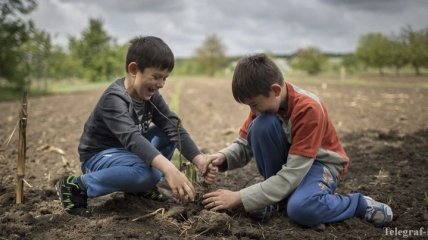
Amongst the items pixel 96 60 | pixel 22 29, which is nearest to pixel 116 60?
pixel 96 60

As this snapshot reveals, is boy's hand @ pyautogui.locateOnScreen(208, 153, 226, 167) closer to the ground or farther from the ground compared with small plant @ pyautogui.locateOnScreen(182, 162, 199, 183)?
farther from the ground

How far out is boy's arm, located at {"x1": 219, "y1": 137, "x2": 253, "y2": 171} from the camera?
3434mm

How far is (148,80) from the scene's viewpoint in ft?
10.2

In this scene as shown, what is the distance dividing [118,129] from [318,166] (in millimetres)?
1368

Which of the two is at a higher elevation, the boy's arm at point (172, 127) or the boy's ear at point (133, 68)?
the boy's ear at point (133, 68)

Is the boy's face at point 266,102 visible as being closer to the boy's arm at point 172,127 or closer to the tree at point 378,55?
the boy's arm at point 172,127

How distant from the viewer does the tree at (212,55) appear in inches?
3492

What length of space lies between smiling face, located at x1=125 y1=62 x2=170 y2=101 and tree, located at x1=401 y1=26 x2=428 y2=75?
3705 centimetres

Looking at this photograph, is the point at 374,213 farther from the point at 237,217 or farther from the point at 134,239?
the point at 134,239

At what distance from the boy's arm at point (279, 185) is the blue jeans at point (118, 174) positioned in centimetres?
68

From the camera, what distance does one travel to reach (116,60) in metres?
51.5

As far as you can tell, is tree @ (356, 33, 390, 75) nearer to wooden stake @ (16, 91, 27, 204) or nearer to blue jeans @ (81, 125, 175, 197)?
blue jeans @ (81, 125, 175, 197)

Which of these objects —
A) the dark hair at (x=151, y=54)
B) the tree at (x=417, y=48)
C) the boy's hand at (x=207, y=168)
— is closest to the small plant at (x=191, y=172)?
the boy's hand at (x=207, y=168)

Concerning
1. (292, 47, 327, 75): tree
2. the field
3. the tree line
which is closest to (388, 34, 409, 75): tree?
the tree line
